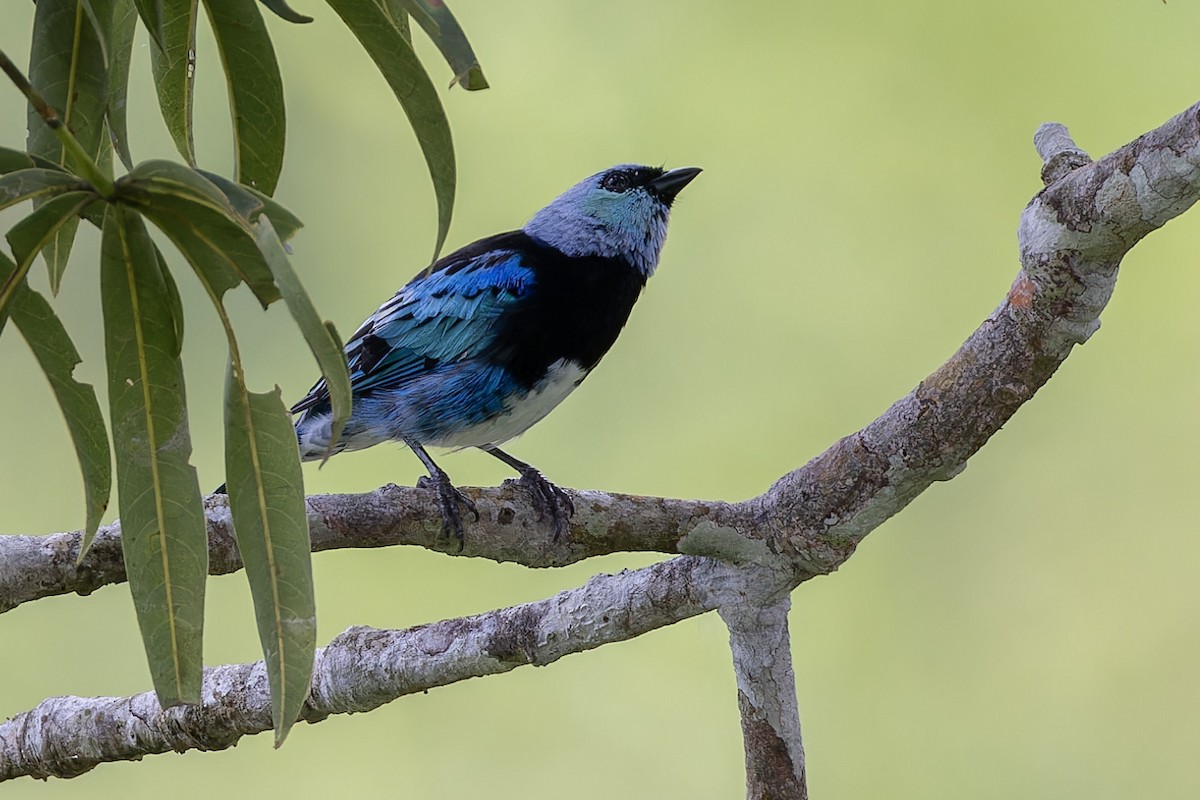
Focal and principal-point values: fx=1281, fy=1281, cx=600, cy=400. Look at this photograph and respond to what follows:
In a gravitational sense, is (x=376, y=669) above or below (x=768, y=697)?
above

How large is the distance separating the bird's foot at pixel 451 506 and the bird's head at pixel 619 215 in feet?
3.16

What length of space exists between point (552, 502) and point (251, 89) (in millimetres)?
867

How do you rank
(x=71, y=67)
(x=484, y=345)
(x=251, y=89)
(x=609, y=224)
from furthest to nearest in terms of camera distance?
1. (x=609, y=224)
2. (x=484, y=345)
3. (x=251, y=89)
4. (x=71, y=67)

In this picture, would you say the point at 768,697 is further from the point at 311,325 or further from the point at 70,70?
the point at 70,70

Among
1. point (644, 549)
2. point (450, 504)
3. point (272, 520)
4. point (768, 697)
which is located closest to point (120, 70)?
point (272, 520)

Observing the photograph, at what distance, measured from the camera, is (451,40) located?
1399mm

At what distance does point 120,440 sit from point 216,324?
270 centimetres

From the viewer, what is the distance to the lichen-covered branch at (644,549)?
1863 mm

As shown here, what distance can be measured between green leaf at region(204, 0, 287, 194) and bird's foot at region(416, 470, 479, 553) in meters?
0.57

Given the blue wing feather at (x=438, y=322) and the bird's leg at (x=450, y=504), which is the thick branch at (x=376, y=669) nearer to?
the bird's leg at (x=450, y=504)

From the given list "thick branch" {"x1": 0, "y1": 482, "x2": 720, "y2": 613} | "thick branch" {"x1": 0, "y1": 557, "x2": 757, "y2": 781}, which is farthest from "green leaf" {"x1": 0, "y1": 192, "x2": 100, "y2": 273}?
"thick branch" {"x1": 0, "y1": 557, "x2": 757, "y2": 781}

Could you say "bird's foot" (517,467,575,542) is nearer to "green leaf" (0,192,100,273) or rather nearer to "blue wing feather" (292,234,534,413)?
"blue wing feather" (292,234,534,413)

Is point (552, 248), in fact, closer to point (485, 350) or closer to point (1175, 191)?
point (485, 350)

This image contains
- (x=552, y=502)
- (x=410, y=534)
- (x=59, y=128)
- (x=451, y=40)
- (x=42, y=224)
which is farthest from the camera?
(x=552, y=502)
